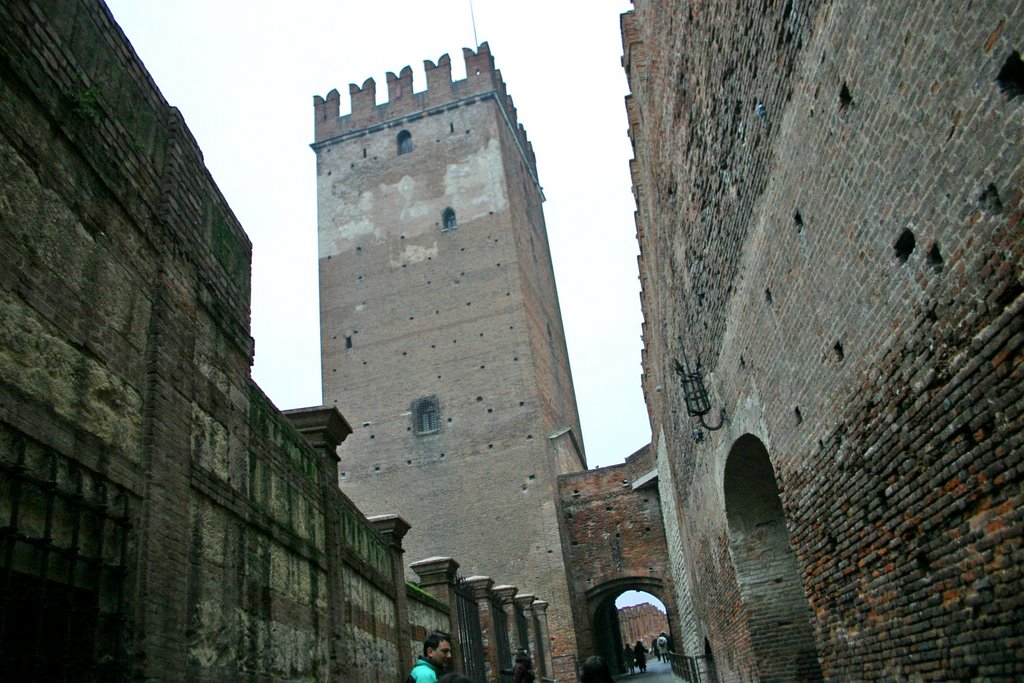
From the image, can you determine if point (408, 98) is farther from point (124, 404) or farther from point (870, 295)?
point (124, 404)

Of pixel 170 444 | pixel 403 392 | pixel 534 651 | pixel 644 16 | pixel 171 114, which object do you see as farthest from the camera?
pixel 403 392

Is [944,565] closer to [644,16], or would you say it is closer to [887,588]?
[887,588]

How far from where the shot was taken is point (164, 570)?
12.4 ft

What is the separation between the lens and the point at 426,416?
84.1 ft

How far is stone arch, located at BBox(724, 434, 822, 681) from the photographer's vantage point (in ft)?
30.0

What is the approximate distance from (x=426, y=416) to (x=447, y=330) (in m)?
2.80

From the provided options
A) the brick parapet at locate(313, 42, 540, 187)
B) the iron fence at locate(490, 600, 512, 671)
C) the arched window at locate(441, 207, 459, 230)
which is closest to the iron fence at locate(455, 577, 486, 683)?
the iron fence at locate(490, 600, 512, 671)

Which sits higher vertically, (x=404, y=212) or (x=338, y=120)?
(x=338, y=120)

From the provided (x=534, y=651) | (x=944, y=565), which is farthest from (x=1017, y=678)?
(x=534, y=651)

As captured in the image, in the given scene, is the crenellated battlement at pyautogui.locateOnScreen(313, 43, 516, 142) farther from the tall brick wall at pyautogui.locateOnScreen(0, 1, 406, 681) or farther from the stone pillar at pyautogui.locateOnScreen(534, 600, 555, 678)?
the tall brick wall at pyautogui.locateOnScreen(0, 1, 406, 681)

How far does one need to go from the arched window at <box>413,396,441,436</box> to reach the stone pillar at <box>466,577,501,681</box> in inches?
473

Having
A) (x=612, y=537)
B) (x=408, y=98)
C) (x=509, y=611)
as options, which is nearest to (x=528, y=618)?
(x=509, y=611)

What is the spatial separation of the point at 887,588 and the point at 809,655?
4.18m

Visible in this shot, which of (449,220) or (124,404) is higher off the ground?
(449,220)
